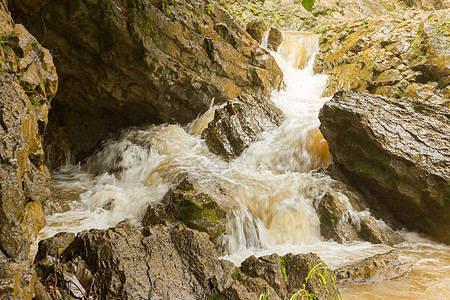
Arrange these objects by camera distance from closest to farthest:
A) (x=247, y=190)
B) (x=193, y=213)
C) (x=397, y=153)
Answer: (x=193, y=213) < (x=397, y=153) < (x=247, y=190)

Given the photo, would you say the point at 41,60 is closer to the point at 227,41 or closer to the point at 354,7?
the point at 227,41

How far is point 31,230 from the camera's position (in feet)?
12.1

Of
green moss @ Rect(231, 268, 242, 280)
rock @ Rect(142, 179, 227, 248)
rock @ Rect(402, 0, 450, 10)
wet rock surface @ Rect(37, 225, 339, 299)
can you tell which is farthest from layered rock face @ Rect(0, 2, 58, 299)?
rock @ Rect(402, 0, 450, 10)

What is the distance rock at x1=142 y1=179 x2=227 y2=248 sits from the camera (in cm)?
512

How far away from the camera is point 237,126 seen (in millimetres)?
9641

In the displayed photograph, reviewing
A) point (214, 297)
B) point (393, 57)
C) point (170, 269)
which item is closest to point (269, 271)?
point (214, 297)

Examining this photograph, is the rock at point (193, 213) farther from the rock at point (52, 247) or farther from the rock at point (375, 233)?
the rock at point (375, 233)

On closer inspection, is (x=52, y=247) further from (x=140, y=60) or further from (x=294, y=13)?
(x=294, y=13)

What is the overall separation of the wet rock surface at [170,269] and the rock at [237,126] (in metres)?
6.28

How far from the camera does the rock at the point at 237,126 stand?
30.6 ft

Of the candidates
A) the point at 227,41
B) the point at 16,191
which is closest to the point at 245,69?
the point at 227,41

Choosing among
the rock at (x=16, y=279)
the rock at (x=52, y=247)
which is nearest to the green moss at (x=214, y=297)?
the rock at (x=16, y=279)

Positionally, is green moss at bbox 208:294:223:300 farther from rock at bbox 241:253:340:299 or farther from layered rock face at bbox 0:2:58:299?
layered rock face at bbox 0:2:58:299

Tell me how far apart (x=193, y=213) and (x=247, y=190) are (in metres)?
1.95
